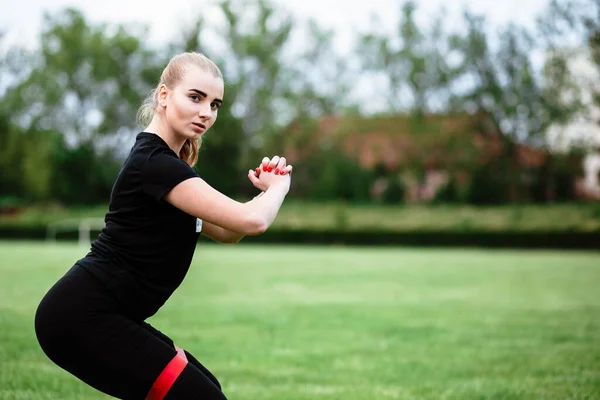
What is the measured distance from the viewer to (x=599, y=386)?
589 centimetres

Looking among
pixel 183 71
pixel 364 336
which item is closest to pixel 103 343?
pixel 183 71

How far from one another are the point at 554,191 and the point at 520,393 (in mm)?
51727

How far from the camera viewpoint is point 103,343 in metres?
2.81

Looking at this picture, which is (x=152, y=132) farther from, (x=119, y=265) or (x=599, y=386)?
(x=599, y=386)

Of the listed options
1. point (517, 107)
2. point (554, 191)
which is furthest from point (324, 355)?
point (554, 191)

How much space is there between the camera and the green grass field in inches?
234

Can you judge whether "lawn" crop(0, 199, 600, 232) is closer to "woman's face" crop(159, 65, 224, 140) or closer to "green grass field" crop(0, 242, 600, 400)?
"green grass field" crop(0, 242, 600, 400)

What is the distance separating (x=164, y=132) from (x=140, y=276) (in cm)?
65

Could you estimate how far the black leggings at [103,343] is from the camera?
281 cm

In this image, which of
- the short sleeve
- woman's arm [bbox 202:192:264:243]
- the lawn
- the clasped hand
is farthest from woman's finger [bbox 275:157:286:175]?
the lawn

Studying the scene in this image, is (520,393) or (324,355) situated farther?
(324,355)

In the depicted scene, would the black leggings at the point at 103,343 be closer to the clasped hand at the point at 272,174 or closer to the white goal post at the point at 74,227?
the clasped hand at the point at 272,174

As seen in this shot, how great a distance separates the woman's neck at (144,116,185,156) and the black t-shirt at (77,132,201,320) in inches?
4.5

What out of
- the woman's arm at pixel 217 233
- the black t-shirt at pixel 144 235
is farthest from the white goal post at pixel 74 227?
the black t-shirt at pixel 144 235
